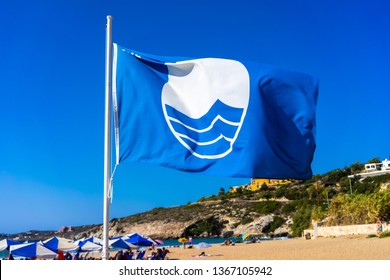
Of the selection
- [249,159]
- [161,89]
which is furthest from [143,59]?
[249,159]

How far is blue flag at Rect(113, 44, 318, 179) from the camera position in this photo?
776cm

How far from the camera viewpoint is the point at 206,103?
810 centimetres

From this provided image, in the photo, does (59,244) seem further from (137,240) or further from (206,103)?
(206,103)

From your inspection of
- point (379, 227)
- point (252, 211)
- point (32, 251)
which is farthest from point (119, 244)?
point (252, 211)

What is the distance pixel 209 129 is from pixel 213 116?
0.24 m

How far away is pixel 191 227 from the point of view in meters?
119

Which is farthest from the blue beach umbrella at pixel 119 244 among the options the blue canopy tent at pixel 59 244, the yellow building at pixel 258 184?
the yellow building at pixel 258 184

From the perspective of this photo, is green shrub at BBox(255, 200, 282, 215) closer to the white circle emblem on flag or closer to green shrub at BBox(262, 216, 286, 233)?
green shrub at BBox(262, 216, 286, 233)

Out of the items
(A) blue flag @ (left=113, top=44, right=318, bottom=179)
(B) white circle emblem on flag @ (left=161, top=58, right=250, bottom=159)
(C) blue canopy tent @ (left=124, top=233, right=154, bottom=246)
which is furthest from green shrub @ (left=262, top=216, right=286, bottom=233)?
(B) white circle emblem on flag @ (left=161, top=58, right=250, bottom=159)

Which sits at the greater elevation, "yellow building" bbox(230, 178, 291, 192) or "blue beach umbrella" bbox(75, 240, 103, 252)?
"yellow building" bbox(230, 178, 291, 192)

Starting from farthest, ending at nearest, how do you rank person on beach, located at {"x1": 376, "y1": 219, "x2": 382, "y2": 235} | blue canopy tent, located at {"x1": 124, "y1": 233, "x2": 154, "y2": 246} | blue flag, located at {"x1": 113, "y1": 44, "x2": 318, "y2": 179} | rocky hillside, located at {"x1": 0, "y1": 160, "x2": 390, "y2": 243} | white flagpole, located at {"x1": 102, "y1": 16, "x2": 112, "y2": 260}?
1. rocky hillside, located at {"x1": 0, "y1": 160, "x2": 390, "y2": 243}
2. person on beach, located at {"x1": 376, "y1": 219, "x2": 382, "y2": 235}
3. blue canopy tent, located at {"x1": 124, "y1": 233, "x2": 154, "y2": 246}
4. blue flag, located at {"x1": 113, "y1": 44, "x2": 318, "y2": 179}
5. white flagpole, located at {"x1": 102, "y1": 16, "x2": 112, "y2": 260}

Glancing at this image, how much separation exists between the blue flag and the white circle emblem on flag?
0.02m
